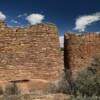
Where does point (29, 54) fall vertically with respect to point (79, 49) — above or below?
below

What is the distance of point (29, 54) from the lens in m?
16.8

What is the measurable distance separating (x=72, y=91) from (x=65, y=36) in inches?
209

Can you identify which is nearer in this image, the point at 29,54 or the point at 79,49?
the point at 29,54

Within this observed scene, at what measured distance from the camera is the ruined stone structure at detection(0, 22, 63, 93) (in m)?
16.7

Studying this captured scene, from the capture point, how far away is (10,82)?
16500 mm

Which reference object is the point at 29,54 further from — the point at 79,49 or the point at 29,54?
the point at 79,49

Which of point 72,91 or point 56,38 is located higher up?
point 56,38

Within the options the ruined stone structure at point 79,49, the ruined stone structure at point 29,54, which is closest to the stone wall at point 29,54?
the ruined stone structure at point 29,54

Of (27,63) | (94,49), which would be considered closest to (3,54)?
(27,63)

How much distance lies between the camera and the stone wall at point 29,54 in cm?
1669

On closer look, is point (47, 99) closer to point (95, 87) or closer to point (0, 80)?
point (95, 87)

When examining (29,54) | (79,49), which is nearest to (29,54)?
(29,54)

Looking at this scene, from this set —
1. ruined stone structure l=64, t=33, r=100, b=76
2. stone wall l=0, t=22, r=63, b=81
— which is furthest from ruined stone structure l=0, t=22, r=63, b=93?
ruined stone structure l=64, t=33, r=100, b=76

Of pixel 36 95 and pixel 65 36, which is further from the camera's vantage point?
pixel 65 36
